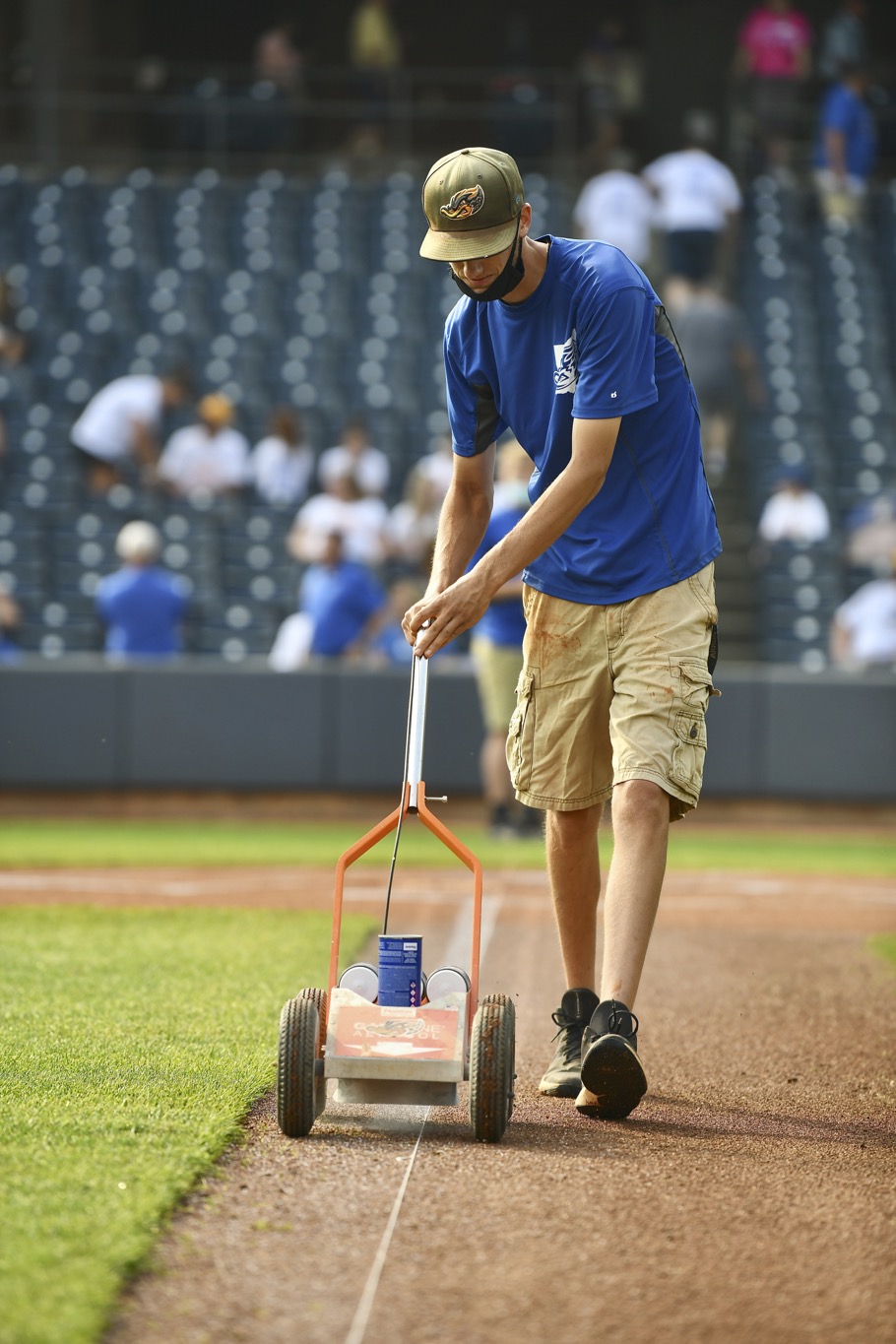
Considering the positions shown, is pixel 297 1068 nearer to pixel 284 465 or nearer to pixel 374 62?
pixel 284 465

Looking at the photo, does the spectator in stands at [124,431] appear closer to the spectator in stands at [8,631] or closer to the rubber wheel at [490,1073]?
the spectator in stands at [8,631]

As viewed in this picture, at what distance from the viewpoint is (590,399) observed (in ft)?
12.8

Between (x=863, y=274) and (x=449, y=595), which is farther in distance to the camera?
(x=863, y=274)

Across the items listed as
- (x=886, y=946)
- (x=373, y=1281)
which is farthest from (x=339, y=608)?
(x=373, y=1281)

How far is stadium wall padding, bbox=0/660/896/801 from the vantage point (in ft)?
43.7

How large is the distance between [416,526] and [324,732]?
237 centimetres

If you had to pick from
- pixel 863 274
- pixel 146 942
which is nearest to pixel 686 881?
pixel 146 942

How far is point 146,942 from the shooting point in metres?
6.45

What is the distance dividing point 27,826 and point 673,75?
49.0ft

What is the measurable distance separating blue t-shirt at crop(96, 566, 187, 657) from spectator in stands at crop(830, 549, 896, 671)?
5505 millimetres

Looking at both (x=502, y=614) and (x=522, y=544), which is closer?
(x=522, y=544)

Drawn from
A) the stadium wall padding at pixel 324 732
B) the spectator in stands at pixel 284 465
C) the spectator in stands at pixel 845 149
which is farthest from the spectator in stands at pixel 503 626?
the spectator in stands at pixel 845 149

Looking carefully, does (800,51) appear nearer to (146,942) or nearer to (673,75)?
(673,75)

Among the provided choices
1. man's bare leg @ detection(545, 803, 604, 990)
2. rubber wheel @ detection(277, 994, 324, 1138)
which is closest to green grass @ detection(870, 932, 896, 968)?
man's bare leg @ detection(545, 803, 604, 990)
